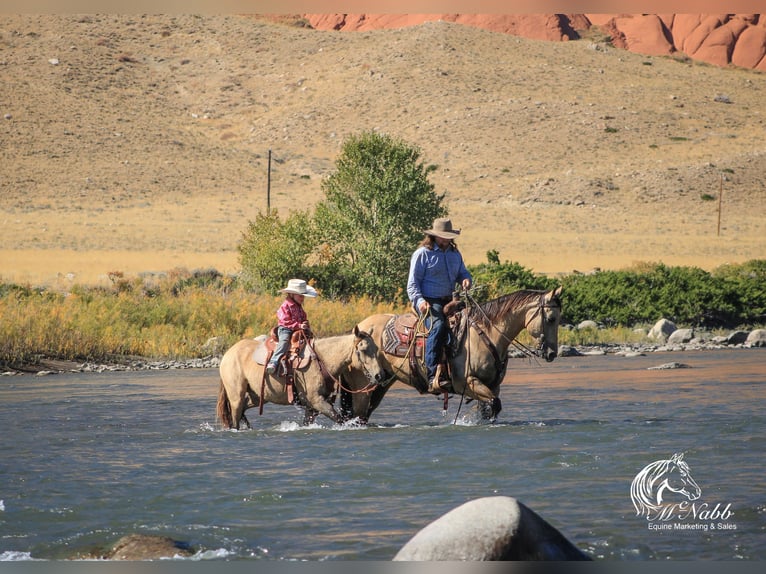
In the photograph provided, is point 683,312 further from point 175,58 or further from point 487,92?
point 175,58

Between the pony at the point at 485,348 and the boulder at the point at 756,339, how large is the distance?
1520cm

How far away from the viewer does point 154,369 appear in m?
24.4

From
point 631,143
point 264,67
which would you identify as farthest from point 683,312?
point 264,67

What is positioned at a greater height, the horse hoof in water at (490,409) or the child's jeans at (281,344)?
the child's jeans at (281,344)

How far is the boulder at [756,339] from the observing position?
29.0 m

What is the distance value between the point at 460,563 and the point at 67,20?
101 metres

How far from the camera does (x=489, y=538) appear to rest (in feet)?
26.9

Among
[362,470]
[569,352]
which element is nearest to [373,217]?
[569,352]

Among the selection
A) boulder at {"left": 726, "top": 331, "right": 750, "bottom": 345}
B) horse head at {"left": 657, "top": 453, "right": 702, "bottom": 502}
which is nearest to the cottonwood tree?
boulder at {"left": 726, "top": 331, "right": 750, "bottom": 345}

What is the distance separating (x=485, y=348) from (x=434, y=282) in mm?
1024

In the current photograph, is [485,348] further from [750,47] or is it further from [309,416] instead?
[750,47]

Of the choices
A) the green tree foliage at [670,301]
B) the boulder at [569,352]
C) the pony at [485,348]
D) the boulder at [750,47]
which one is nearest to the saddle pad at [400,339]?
the pony at [485,348]

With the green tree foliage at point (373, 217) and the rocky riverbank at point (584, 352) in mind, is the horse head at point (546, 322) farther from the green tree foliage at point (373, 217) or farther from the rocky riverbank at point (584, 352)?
the green tree foliage at point (373, 217)

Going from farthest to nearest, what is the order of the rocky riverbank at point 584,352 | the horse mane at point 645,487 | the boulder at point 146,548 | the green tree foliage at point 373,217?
the green tree foliage at point 373,217
the rocky riverbank at point 584,352
the horse mane at point 645,487
the boulder at point 146,548
